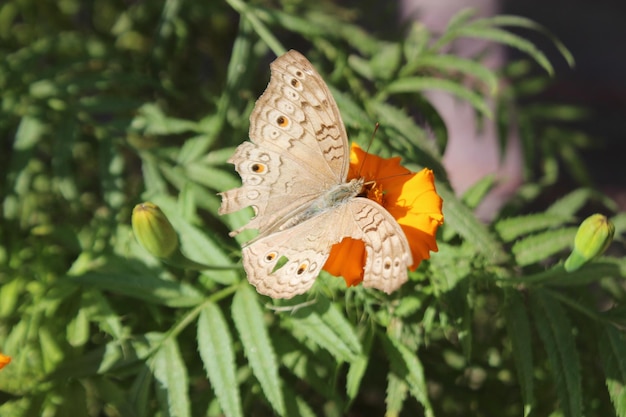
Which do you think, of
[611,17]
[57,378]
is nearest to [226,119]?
[57,378]

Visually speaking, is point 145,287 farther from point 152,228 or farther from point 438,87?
point 438,87

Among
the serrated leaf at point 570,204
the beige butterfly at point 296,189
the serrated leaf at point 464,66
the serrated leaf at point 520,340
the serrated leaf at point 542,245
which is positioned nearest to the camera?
the beige butterfly at point 296,189

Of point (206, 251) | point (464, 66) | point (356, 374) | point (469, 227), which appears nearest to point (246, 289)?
point (206, 251)

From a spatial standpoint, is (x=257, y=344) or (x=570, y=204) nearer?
(x=257, y=344)

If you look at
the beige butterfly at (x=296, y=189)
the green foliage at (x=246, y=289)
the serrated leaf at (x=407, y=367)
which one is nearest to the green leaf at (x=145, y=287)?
the green foliage at (x=246, y=289)

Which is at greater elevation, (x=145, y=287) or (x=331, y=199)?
(x=331, y=199)

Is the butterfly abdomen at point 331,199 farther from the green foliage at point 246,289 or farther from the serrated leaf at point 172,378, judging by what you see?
the serrated leaf at point 172,378

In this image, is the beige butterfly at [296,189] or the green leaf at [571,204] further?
the green leaf at [571,204]
